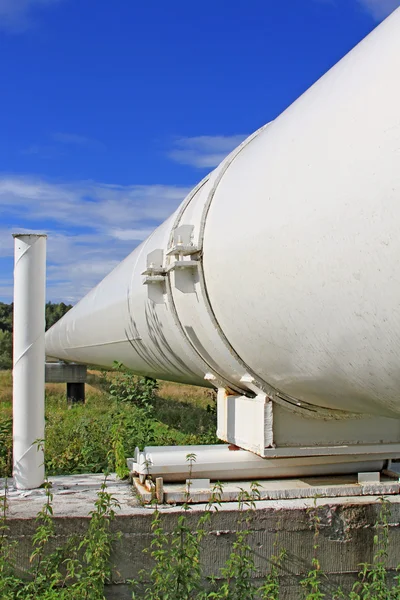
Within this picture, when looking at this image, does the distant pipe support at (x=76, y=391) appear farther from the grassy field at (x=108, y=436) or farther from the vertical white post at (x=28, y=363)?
the vertical white post at (x=28, y=363)

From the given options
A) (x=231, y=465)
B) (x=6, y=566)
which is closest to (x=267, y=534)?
(x=231, y=465)

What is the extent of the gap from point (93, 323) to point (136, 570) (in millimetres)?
4725

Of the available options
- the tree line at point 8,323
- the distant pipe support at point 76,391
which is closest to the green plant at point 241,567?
the distant pipe support at point 76,391

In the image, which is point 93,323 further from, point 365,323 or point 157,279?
point 365,323

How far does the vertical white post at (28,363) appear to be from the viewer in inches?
140

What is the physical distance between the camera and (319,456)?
3.42 metres

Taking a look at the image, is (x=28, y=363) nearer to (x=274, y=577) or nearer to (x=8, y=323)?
(x=274, y=577)

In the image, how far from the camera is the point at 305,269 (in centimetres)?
216

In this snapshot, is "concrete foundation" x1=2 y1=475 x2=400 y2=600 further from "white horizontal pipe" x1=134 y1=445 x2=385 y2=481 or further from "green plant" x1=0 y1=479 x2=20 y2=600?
"white horizontal pipe" x1=134 y1=445 x2=385 y2=481

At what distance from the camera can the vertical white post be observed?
3564 mm

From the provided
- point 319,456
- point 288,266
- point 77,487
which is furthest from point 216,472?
point 288,266

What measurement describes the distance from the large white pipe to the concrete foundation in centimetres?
32

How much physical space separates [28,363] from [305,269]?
193 cm

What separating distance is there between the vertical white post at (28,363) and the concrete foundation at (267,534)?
366 millimetres
